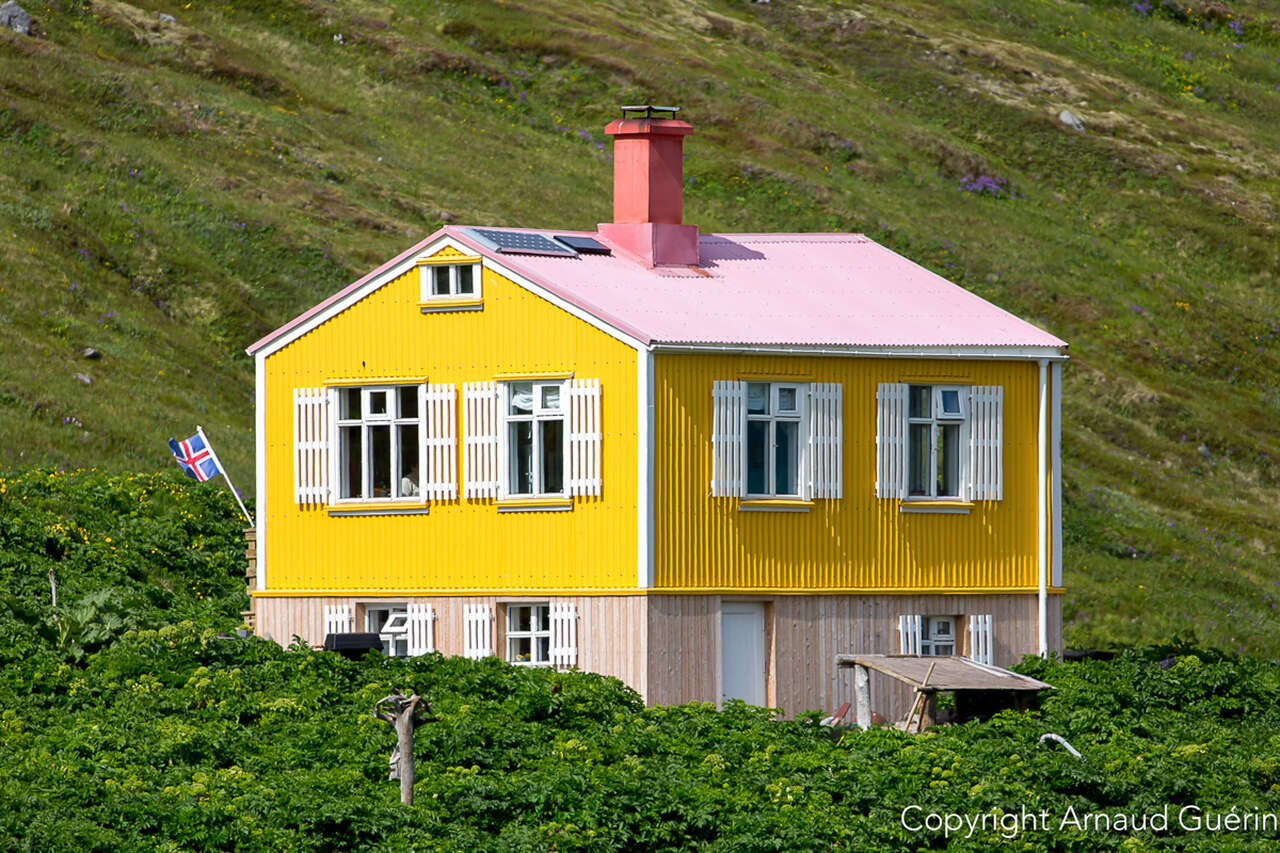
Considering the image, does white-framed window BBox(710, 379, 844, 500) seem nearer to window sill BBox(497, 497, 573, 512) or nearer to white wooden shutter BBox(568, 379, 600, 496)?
white wooden shutter BBox(568, 379, 600, 496)

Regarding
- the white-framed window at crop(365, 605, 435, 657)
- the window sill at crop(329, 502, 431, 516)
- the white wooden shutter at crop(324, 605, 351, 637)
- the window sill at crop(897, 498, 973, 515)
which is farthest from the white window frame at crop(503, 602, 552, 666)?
the window sill at crop(897, 498, 973, 515)

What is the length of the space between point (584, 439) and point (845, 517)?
4229mm

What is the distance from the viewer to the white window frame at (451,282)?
104ft

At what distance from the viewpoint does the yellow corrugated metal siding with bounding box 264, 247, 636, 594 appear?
3020 cm

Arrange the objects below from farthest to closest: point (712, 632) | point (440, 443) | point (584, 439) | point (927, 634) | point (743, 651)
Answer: point (927, 634)
point (440, 443)
point (743, 651)
point (584, 439)
point (712, 632)

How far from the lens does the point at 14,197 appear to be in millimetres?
55312

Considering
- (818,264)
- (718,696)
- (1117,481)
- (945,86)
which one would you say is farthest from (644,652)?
(945,86)

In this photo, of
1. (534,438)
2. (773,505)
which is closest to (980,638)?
(773,505)

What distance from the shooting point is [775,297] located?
108 ft

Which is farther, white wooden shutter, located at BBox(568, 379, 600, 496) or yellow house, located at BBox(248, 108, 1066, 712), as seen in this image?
white wooden shutter, located at BBox(568, 379, 600, 496)

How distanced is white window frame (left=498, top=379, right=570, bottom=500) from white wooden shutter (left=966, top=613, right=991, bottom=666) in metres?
6.88

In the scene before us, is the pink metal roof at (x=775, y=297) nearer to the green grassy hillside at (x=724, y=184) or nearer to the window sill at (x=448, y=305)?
the window sill at (x=448, y=305)

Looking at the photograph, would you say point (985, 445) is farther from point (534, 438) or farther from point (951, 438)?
point (534, 438)

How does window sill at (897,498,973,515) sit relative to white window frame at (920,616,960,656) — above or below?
above
